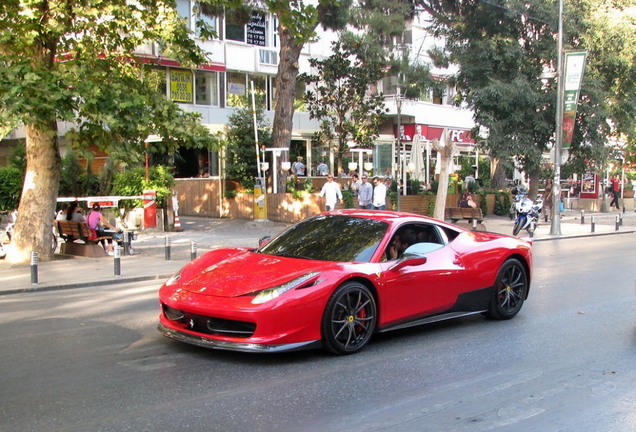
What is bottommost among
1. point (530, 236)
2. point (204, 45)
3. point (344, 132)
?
Answer: point (530, 236)

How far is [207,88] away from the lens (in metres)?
33.6

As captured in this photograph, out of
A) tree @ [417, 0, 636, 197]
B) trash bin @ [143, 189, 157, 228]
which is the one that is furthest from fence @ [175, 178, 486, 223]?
trash bin @ [143, 189, 157, 228]

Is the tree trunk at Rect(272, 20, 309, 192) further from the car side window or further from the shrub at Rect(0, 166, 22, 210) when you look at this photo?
the car side window

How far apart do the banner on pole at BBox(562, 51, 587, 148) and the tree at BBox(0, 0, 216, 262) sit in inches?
520

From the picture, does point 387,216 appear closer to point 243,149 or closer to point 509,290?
point 509,290

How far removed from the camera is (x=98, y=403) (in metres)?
4.92

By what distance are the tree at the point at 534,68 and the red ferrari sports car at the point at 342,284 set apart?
65.8ft

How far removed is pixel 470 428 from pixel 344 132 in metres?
25.3

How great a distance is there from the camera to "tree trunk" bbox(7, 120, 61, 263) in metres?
13.8

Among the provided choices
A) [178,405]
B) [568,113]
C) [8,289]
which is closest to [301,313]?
[178,405]

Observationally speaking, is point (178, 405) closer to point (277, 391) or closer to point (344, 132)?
point (277, 391)

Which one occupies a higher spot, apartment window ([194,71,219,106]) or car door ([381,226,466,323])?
apartment window ([194,71,219,106])

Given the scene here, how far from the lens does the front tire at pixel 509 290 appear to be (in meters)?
7.98

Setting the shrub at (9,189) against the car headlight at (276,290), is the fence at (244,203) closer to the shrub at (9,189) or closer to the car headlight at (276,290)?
the shrub at (9,189)
